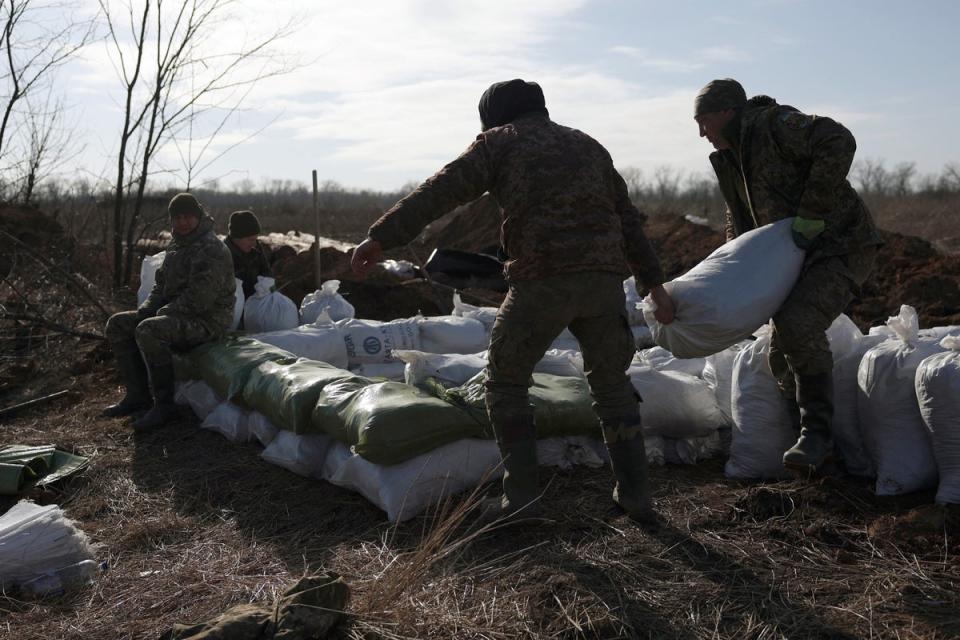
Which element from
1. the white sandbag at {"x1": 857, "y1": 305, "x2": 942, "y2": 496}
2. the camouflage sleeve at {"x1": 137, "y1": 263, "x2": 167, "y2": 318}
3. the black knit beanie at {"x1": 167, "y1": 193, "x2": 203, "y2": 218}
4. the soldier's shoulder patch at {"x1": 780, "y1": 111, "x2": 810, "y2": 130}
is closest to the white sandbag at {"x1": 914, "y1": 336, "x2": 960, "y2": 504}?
the white sandbag at {"x1": 857, "y1": 305, "x2": 942, "y2": 496}

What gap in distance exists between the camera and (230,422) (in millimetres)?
4824

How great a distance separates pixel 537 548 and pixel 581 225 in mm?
1049

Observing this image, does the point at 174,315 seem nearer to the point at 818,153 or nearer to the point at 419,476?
the point at 419,476

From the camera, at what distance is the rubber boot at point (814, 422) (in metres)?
3.32

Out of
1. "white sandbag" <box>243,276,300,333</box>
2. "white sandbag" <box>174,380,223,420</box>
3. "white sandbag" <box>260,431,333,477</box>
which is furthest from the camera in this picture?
"white sandbag" <box>243,276,300,333</box>

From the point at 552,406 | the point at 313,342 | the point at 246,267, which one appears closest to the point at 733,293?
the point at 552,406

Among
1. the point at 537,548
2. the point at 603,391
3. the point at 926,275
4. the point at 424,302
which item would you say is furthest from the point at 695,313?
the point at 926,275

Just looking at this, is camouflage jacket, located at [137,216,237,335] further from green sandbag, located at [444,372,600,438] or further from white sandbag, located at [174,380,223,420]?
green sandbag, located at [444,372,600,438]

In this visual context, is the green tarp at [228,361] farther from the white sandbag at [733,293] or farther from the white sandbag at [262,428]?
the white sandbag at [733,293]

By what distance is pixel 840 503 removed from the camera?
319 centimetres

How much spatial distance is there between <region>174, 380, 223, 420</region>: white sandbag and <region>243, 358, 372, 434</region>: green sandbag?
534 mm

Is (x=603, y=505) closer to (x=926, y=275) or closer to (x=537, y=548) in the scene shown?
(x=537, y=548)

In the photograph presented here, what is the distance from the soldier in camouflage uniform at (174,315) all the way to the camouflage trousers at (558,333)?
2.81 m

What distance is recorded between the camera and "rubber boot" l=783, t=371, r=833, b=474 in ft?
10.9
